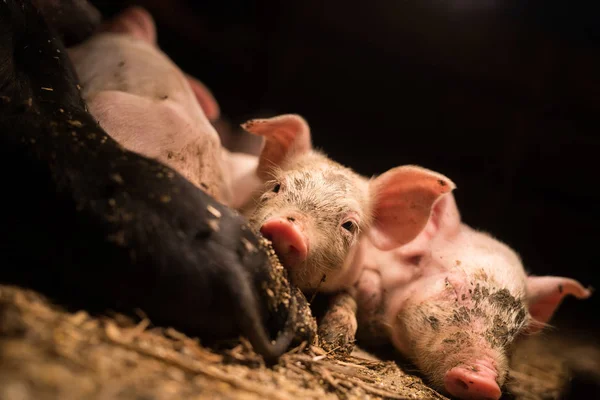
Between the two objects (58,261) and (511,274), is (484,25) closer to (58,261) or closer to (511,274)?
(511,274)

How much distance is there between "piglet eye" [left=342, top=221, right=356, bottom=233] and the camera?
238 cm

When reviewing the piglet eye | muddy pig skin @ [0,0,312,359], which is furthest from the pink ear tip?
muddy pig skin @ [0,0,312,359]

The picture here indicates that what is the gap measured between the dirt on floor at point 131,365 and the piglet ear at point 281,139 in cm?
130

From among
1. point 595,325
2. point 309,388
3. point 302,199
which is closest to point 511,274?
point 302,199

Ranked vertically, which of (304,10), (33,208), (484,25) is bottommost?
(33,208)

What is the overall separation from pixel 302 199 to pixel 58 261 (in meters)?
1.16

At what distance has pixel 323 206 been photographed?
7.50 ft

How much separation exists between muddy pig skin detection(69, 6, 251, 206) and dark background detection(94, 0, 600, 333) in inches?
75.7

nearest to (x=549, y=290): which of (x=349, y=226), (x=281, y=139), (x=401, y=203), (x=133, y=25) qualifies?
(x=401, y=203)

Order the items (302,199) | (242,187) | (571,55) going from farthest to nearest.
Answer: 1. (571,55)
2. (242,187)
3. (302,199)

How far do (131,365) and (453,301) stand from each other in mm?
1776

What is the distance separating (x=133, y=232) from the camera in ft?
4.63

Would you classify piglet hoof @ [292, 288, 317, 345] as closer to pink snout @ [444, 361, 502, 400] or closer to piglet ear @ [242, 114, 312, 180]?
pink snout @ [444, 361, 502, 400]

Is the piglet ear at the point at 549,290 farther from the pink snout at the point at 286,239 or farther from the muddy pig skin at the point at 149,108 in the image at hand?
the muddy pig skin at the point at 149,108
